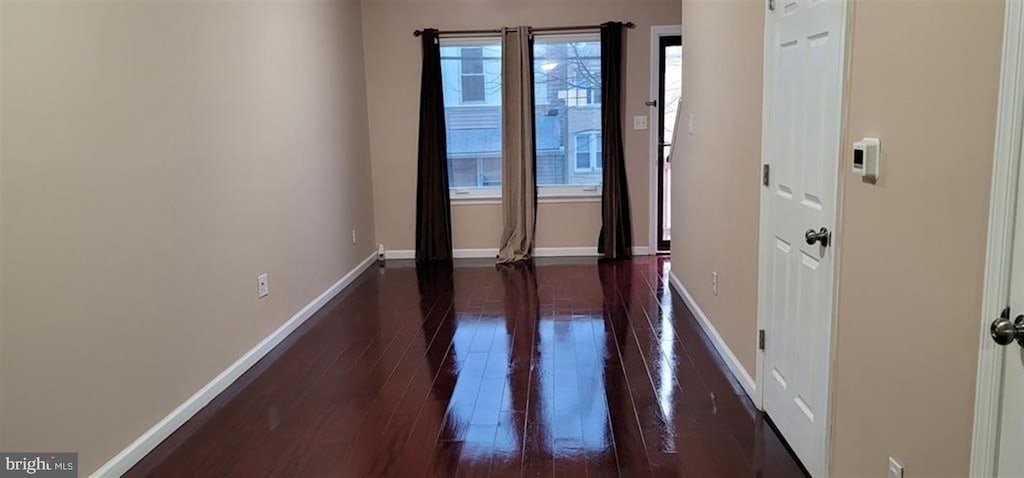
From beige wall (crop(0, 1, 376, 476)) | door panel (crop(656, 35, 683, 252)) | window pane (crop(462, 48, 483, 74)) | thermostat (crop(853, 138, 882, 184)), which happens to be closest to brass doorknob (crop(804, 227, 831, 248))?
thermostat (crop(853, 138, 882, 184))

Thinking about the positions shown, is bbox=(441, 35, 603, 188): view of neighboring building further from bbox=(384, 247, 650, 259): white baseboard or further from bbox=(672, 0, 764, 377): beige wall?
bbox=(672, 0, 764, 377): beige wall

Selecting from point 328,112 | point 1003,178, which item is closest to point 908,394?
point 1003,178

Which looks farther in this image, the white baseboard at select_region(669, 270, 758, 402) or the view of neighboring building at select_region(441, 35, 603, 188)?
the view of neighboring building at select_region(441, 35, 603, 188)

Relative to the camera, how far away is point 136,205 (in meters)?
2.78

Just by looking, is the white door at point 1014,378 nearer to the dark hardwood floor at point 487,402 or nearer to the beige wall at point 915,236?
the beige wall at point 915,236

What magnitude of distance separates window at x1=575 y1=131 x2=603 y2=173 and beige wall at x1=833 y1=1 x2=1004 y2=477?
4423 mm

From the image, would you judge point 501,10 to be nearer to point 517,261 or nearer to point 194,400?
point 517,261

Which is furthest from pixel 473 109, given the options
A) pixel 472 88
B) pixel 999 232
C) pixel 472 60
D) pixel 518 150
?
pixel 999 232

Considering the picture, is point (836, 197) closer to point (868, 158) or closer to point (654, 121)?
point (868, 158)

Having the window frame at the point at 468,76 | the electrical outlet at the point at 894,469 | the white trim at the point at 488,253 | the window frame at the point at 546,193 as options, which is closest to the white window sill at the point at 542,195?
the window frame at the point at 546,193

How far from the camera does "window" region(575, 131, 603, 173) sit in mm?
6461

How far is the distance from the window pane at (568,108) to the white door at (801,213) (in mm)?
3596

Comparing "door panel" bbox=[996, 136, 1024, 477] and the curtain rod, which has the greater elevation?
the curtain rod

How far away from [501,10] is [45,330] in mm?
4809
